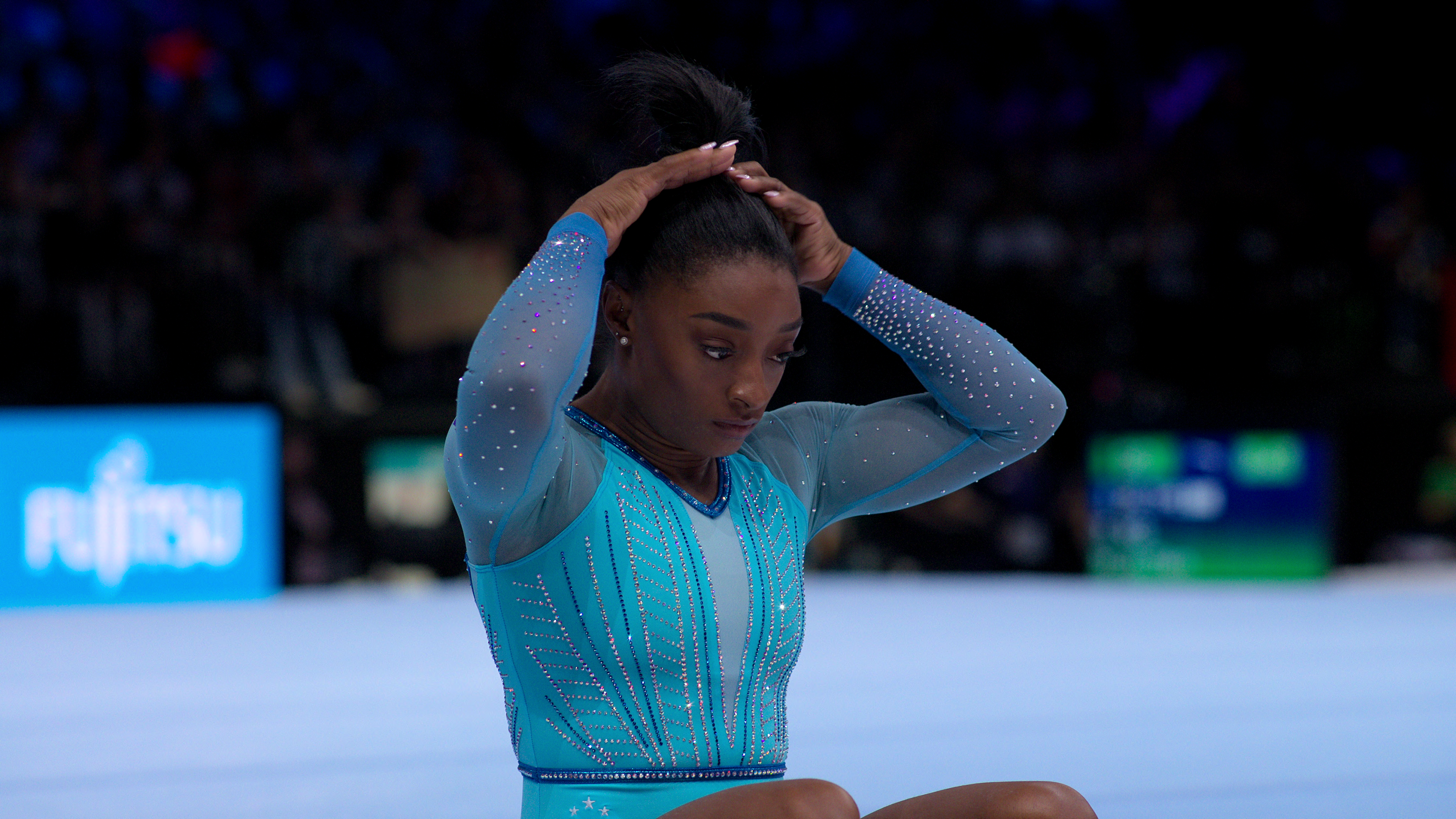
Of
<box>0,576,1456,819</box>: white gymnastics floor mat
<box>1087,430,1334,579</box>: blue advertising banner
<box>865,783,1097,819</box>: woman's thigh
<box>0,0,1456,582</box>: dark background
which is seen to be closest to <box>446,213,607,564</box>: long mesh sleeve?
<box>865,783,1097,819</box>: woman's thigh

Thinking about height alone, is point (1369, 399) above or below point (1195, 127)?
below

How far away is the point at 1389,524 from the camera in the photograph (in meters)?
7.69

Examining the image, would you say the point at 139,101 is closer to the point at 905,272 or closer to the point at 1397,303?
the point at 905,272

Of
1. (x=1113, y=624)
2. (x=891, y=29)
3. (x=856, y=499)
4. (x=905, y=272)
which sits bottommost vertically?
(x=1113, y=624)

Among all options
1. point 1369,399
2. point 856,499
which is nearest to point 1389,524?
point 1369,399

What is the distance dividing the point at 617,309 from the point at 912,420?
45cm

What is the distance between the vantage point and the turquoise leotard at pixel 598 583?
52.7 inches

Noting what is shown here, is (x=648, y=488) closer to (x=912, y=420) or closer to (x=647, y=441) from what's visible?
(x=647, y=441)

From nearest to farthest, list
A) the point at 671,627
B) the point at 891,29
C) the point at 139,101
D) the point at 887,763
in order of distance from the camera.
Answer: the point at 671,627 < the point at 887,763 < the point at 139,101 < the point at 891,29

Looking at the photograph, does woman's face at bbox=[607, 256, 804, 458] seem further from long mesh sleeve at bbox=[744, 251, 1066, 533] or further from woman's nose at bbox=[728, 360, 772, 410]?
long mesh sleeve at bbox=[744, 251, 1066, 533]

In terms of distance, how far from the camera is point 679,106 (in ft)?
5.28

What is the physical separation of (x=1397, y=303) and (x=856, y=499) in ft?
23.2

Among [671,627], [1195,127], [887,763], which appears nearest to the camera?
[671,627]

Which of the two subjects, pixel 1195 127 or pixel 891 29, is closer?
pixel 1195 127
